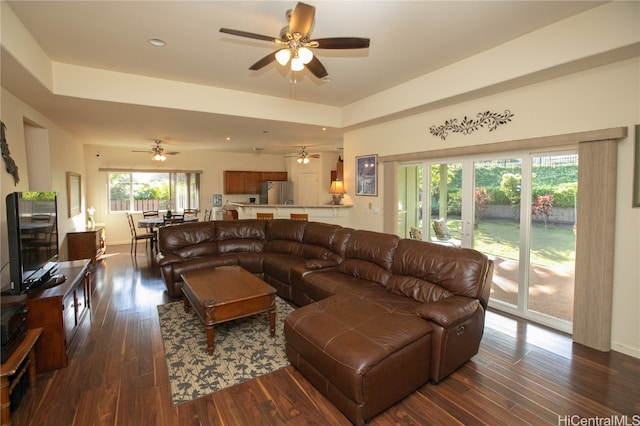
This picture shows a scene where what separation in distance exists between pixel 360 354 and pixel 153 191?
342 inches

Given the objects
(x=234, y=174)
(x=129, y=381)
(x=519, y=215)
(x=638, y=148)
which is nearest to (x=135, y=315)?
(x=129, y=381)

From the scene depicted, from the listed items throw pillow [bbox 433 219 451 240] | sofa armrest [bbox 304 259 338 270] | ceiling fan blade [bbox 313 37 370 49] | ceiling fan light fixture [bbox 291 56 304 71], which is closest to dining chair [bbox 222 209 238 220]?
sofa armrest [bbox 304 259 338 270]

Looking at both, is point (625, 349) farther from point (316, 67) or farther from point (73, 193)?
point (73, 193)

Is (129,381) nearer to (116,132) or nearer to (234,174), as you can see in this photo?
(116,132)

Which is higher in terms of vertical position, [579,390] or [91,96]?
[91,96]

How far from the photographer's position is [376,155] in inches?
211

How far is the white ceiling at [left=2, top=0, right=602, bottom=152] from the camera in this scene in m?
2.56

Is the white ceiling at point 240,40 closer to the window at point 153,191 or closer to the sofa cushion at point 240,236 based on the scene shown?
the sofa cushion at point 240,236

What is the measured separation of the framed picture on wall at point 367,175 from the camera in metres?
5.41

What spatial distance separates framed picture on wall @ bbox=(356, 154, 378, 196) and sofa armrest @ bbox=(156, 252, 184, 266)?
333cm

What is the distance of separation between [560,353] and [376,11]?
11.5 feet

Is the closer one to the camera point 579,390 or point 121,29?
point 579,390

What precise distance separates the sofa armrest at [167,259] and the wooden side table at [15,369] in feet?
6.04

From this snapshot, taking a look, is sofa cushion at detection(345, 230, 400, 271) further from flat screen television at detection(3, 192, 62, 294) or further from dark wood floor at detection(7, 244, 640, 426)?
flat screen television at detection(3, 192, 62, 294)
